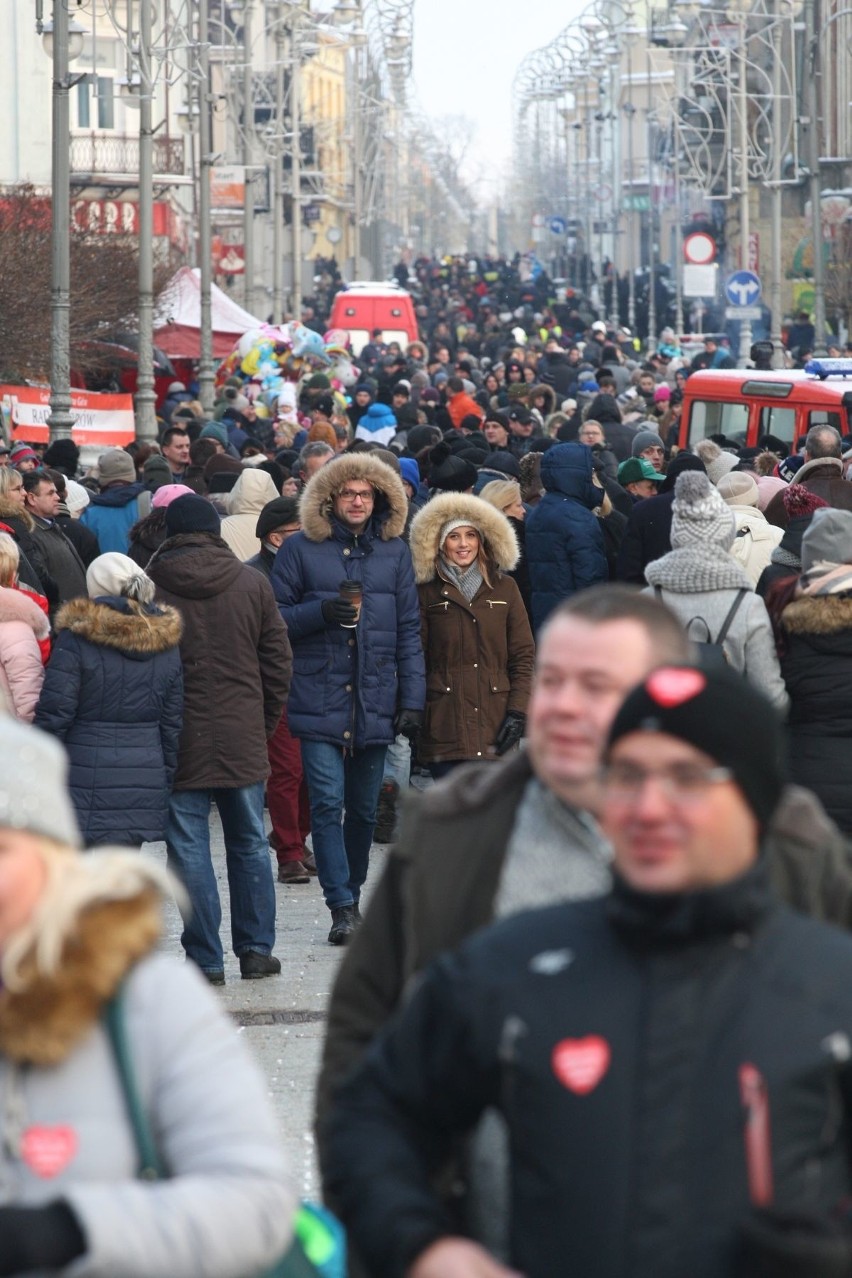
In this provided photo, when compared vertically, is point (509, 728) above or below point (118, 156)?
below

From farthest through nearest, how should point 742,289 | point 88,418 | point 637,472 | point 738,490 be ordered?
point 742,289 → point 88,418 → point 637,472 → point 738,490

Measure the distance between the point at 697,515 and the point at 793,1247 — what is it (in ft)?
18.7

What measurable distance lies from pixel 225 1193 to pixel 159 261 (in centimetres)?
3578

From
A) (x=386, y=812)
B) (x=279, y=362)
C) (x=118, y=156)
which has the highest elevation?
(x=118, y=156)

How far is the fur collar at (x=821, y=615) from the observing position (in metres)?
7.02

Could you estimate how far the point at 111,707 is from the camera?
24.7 ft

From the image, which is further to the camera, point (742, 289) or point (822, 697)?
point (742, 289)

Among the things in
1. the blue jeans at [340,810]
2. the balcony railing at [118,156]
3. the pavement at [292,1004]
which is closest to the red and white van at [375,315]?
the balcony railing at [118,156]

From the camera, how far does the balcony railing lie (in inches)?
1652

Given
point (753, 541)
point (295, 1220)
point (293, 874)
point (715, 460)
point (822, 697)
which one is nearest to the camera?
point (295, 1220)

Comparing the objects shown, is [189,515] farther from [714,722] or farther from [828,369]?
[828,369]

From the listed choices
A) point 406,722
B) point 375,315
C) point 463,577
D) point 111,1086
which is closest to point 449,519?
point 463,577

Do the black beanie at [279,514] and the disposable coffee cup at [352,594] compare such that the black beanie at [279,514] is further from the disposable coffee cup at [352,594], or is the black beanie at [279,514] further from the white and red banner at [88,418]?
the white and red banner at [88,418]

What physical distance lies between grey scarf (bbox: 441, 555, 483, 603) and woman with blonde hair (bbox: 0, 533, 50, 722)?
5.01 feet
